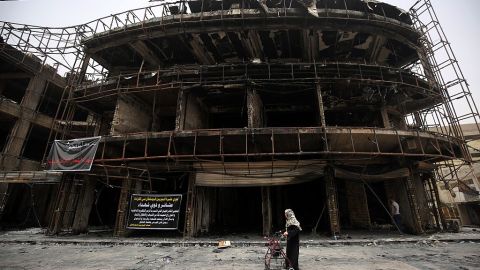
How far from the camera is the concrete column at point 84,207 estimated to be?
38.2 feet

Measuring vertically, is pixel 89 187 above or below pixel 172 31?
below

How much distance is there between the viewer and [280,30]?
12812mm

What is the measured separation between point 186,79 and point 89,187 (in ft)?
24.7

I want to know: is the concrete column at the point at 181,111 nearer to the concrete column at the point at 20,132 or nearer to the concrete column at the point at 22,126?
the concrete column at the point at 20,132

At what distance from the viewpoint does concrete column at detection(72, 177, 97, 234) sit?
1164 centimetres

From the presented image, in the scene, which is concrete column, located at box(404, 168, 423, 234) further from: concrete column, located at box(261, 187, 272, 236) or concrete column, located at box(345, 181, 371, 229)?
concrete column, located at box(261, 187, 272, 236)

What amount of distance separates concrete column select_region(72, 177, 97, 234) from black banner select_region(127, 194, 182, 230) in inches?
144

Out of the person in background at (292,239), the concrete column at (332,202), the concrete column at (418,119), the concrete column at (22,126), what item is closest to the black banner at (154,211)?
the person in background at (292,239)

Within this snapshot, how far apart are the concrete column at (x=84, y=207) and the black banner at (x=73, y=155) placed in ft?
6.02

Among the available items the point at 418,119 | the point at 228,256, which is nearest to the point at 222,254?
the point at 228,256

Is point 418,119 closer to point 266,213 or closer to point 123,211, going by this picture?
point 266,213

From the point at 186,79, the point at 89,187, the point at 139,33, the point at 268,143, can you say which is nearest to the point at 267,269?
the point at 268,143

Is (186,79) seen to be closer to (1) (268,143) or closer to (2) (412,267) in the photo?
(1) (268,143)

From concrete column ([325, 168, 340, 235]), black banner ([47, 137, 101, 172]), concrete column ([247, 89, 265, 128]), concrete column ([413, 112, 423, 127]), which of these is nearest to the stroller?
concrete column ([325, 168, 340, 235])
